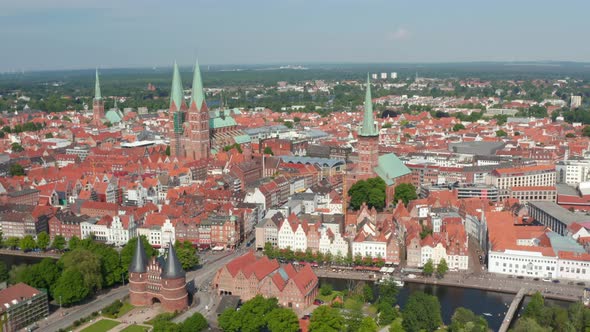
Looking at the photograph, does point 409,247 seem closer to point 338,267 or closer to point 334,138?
point 338,267

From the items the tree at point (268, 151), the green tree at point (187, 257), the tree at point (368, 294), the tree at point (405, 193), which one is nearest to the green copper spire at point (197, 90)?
the tree at point (268, 151)

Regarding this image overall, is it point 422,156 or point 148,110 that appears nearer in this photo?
point 422,156

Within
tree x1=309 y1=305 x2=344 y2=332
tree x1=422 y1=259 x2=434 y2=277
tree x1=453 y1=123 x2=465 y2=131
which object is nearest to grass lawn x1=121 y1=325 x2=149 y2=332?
tree x1=309 y1=305 x2=344 y2=332

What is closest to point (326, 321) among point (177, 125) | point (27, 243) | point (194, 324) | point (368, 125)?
point (194, 324)

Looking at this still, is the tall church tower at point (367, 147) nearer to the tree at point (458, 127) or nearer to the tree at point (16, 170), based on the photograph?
the tree at point (16, 170)

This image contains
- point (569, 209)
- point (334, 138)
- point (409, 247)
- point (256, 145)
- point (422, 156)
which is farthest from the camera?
point (334, 138)

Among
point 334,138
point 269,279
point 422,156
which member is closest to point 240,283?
point 269,279

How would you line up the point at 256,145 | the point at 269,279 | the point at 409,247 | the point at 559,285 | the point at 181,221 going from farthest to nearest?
the point at 256,145 < the point at 181,221 < the point at 409,247 < the point at 559,285 < the point at 269,279
